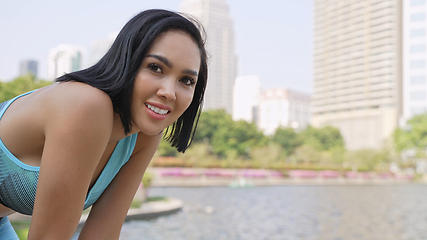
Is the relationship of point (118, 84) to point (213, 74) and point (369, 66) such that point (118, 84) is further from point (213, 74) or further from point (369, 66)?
point (213, 74)

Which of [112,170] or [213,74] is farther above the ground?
[213,74]

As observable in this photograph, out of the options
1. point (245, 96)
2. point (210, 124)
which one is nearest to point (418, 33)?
point (210, 124)

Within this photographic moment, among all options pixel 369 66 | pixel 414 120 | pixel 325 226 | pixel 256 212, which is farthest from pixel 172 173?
pixel 369 66

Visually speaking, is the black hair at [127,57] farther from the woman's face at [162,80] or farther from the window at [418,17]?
the window at [418,17]

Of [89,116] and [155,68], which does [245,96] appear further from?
[89,116]

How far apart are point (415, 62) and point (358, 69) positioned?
9.98 meters

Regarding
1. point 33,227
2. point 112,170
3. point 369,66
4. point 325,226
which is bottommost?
point 325,226

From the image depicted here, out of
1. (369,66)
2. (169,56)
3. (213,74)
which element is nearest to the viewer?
(169,56)

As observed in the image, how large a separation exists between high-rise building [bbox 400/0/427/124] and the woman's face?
77.4m

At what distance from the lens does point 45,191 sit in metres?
0.91

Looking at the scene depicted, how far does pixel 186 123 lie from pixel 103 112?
416 millimetres

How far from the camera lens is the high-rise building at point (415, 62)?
71.9 metres

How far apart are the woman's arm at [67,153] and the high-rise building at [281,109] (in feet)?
362

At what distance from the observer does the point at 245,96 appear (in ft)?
422
